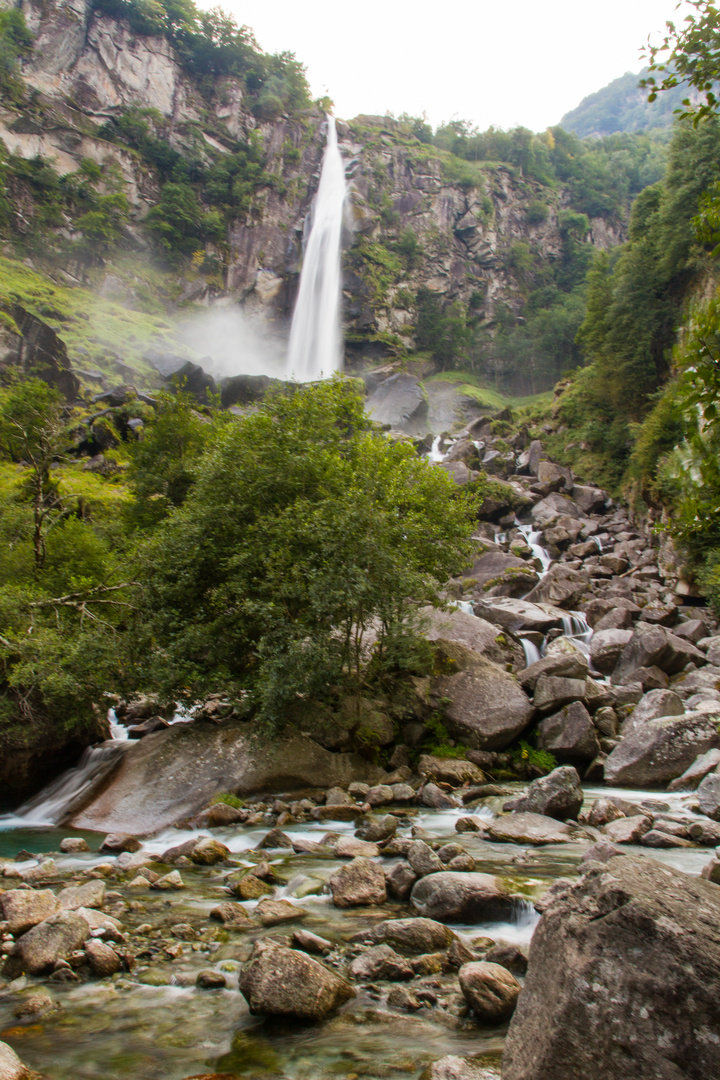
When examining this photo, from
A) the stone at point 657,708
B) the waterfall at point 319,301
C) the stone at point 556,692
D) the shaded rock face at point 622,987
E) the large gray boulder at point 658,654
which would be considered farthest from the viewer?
the waterfall at point 319,301

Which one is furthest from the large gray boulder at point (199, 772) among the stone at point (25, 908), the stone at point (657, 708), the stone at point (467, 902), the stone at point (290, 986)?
the stone at point (290, 986)

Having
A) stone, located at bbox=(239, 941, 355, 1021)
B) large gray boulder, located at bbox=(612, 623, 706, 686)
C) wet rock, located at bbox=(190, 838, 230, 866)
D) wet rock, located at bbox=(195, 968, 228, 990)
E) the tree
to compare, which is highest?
the tree

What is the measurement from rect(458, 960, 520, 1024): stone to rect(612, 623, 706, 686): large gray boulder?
58.0 ft

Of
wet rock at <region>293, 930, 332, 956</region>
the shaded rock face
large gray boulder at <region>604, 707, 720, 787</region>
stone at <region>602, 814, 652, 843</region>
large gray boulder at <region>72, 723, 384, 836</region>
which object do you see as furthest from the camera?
large gray boulder at <region>604, 707, 720, 787</region>

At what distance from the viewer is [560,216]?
109m

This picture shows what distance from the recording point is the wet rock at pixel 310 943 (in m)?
6.15

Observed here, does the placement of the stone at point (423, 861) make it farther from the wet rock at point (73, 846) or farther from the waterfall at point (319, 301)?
the waterfall at point (319, 301)

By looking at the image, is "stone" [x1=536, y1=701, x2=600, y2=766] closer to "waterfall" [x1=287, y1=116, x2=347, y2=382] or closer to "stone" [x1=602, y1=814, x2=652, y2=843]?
"stone" [x1=602, y1=814, x2=652, y2=843]

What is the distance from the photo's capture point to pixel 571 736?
50.7 ft

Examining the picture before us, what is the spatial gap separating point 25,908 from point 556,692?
13241 mm

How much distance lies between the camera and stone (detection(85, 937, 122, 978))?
5.94 m

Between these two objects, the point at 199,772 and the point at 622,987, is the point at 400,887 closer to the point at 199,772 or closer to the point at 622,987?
the point at 622,987

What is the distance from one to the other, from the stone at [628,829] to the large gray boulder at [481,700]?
5687 mm

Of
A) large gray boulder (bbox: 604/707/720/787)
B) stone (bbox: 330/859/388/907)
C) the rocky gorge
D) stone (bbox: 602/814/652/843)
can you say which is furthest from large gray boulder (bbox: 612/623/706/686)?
stone (bbox: 330/859/388/907)
